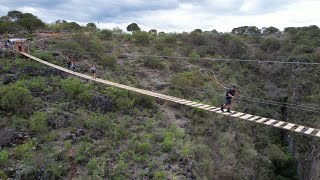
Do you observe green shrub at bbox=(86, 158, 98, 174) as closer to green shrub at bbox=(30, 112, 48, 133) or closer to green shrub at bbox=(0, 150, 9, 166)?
green shrub at bbox=(30, 112, 48, 133)

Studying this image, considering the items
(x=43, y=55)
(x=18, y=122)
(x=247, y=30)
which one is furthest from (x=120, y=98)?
(x=247, y=30)

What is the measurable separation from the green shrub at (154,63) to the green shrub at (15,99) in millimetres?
11972

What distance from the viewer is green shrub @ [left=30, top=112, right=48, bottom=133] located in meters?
12.9

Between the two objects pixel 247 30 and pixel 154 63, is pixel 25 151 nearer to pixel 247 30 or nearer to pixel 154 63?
pixel 154 63

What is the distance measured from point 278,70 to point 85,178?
74.5 ft

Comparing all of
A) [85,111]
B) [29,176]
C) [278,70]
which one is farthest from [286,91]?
[29,176]

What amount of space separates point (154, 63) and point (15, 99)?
42.1 feet

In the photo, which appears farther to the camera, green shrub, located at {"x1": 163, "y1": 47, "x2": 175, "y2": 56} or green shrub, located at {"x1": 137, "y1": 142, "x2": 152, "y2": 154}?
green shrub, located at {"x1": 163, "y1": 47, "x2": 175, "y2": 56}

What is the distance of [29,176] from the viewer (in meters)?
10.9

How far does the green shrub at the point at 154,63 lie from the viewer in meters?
25.0

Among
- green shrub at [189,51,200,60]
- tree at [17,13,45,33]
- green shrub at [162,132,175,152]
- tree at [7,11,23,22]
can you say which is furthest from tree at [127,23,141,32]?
green shrub at [162,132,175,152]

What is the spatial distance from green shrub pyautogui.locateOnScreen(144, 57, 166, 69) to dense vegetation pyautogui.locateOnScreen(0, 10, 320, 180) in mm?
81

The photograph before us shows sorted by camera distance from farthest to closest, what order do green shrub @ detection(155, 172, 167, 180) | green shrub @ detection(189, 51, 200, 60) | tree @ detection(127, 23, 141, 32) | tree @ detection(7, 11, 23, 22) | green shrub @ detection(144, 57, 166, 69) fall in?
tree @ detection(127, 23, 141, 32) → tree @ detection(7, 11, 23, 22) → green shrub @ detection(189, 51, 200, 60) → green shrub @ detection(144, 57, 166, 69) → green shrub @ detection(155, 172, 167, 180)

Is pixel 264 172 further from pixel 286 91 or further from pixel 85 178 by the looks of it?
pixel 85 178
